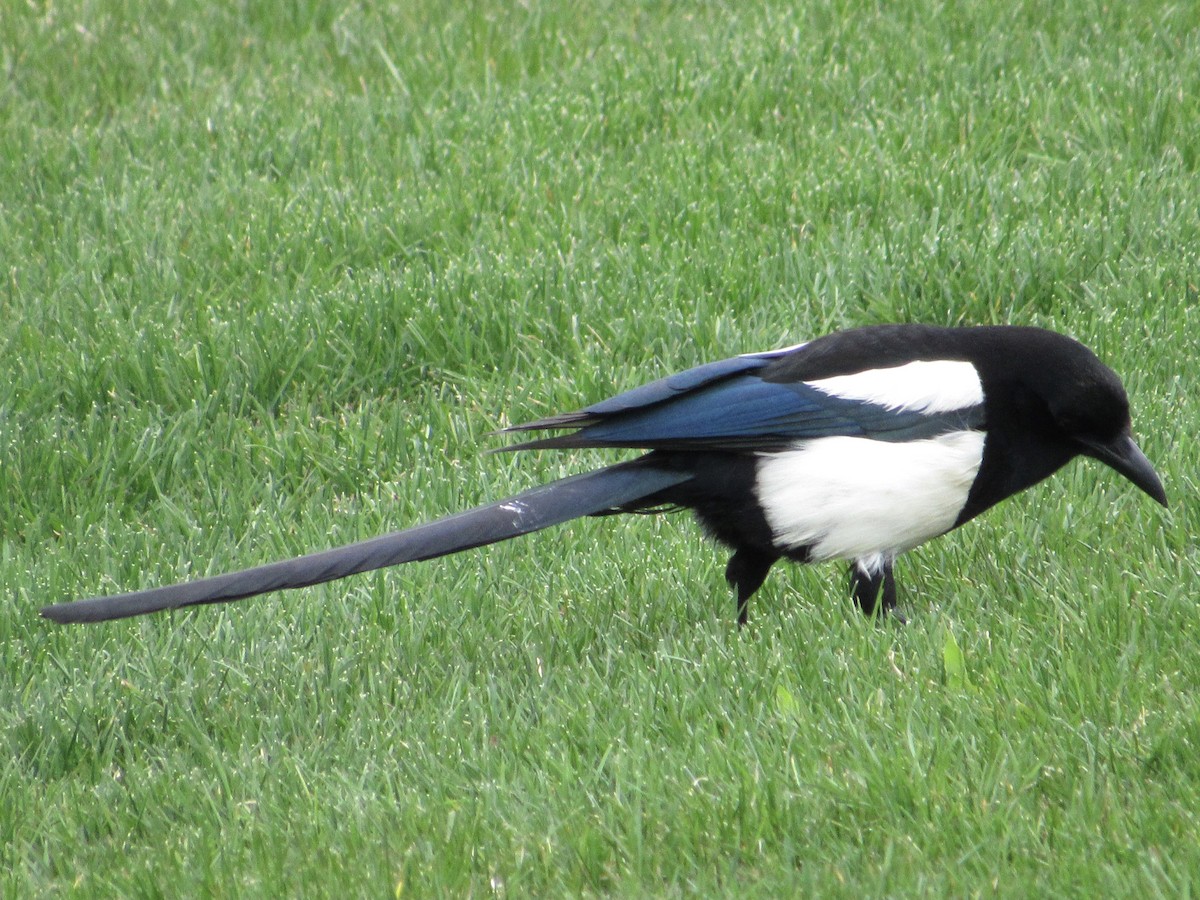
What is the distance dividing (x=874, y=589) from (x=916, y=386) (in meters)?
0.41

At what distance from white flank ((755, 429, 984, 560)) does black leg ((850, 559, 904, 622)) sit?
1.5 inches

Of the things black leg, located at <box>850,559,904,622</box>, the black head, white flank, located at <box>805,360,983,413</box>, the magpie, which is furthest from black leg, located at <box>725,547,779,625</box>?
the black head

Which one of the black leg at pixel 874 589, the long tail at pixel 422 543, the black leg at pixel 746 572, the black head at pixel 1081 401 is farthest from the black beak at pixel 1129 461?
the long tail at pixel 422 543

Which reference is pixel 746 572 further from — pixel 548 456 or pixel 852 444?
pixel 548 456

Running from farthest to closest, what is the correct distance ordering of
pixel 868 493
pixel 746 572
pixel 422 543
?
1. pixel 746 572
2. pixel 868 493
3. pixel 422 543

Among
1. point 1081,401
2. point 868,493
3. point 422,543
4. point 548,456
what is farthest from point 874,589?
point 548,456

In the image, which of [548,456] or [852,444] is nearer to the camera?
[852,444]

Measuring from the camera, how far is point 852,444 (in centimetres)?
309

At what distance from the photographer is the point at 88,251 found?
4.79m

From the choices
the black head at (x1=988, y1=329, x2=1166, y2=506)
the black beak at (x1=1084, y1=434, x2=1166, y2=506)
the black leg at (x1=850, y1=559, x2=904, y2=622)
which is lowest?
the black leg at (x1=850, y1=559, x2=904, y2=622)

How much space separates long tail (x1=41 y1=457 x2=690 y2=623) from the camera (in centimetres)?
275

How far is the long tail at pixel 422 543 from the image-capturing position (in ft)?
9.02

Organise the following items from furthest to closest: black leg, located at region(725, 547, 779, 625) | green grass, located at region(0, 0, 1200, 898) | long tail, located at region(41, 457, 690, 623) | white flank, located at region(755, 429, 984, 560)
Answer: black leg, located at region(725, 547, 779, 625) < white flank, located at region(755, 429, 984, 560) < long tail, located at region(41, 457, 690, 623) < green grass, located at region(0, 0, 1200, 898)

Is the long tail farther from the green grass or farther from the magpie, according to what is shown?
the green grass
